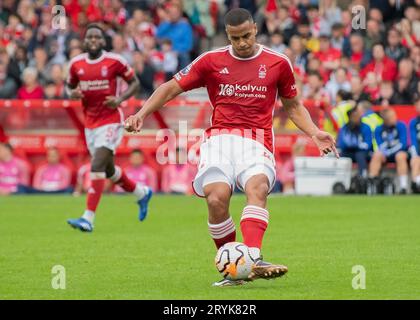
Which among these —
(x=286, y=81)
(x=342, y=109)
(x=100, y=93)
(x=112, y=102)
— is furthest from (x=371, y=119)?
(x=286, y=81)

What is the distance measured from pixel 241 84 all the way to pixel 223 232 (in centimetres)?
131

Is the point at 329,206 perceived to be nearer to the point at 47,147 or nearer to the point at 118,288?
the point at 47,147

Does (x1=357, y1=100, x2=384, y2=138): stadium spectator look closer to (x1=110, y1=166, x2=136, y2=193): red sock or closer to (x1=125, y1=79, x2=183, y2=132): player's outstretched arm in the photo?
(x1=110, y1=166, x2=136, y2=193): red sock

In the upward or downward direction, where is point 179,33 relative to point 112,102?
upward

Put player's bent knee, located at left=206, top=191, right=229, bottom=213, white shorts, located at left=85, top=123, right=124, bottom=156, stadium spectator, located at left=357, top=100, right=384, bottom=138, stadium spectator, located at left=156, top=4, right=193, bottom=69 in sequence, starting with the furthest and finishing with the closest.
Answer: stadium spectator, located at left=156, top=4, right=193, bottom=69 → stadium spectator, located at left=357, top=100, right=384, bottom=138 → white shorts, located at left=85, top=123, right=124, bottom=156 → player's bent knee, located at left=206, top=191, right=229, bottom=213

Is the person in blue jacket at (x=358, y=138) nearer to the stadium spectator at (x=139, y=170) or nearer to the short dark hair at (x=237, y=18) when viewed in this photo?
the stadium spectator at (x=139, y=170)

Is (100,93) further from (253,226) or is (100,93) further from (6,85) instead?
(6,85)

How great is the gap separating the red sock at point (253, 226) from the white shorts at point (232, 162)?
350mm

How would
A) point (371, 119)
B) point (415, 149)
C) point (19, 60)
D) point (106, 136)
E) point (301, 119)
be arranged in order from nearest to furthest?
point (301, 119)
point (106, 136)
point (415, 149)
point (371, 119)
point (19, 60)

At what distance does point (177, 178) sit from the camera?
2441 centimetres

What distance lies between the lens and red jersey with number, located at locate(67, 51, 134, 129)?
1742 cm

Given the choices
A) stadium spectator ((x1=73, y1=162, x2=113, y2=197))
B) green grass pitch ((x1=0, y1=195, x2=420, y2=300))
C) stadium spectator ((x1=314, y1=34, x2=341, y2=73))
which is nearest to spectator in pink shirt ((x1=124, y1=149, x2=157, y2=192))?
stadium spectator ((x1=73, y1=162, x2=113, y2=197))

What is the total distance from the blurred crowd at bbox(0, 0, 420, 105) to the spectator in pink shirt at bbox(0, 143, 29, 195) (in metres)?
1.93
